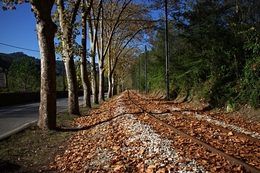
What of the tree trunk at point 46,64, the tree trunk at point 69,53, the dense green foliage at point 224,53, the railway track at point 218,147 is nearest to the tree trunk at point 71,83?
the tree trunk at point 69,53

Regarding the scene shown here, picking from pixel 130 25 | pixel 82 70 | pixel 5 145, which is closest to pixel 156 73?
pixel 130 25

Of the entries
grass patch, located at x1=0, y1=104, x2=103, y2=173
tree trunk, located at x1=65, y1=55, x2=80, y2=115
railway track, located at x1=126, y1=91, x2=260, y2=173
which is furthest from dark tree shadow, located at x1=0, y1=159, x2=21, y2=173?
tree trunk, located at x1=65, y1=55, x2=80, y2=115

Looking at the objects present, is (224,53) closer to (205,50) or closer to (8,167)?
(205,50)

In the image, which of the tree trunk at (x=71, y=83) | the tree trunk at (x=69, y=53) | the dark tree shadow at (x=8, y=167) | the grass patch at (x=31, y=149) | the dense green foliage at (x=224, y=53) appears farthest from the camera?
the tree trunk at (x=71, y=83)

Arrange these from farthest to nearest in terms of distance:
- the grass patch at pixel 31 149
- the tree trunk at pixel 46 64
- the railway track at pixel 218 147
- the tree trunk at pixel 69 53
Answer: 1. the tree trunk at pixel 69 53
2. the tree trunk at pixel 46 64
3. the grass patch at pixel 31 149
4. the railway track at pixel 218 147

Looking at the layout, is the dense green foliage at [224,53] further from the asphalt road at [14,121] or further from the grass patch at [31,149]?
the asphalt road at [14,121]

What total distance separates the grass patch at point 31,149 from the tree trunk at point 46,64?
49 centimetres

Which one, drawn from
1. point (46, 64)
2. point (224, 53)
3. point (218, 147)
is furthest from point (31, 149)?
point (224, 53)

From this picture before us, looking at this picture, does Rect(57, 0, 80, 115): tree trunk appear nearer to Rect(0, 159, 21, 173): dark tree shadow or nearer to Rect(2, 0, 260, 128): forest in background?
Rect(2, 0, 260, 128): forest in background

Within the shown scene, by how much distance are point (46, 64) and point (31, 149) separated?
294 cm

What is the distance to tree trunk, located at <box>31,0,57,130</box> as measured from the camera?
7.21 m

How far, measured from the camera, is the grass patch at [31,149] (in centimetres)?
450

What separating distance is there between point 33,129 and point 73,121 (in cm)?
234

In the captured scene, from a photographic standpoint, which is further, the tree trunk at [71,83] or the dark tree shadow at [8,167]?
the tree trunk at [71,83]
